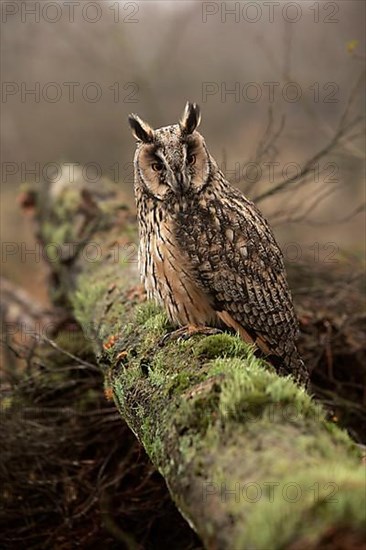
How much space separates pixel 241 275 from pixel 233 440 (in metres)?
1.65

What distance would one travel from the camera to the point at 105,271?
4.91 metres

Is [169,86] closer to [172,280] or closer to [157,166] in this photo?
[157,166]

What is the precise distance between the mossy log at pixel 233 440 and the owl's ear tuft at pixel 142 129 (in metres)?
0.89

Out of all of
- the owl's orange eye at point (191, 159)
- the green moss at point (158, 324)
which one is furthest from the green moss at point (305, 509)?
the owl's orange eye at point (191, 159)

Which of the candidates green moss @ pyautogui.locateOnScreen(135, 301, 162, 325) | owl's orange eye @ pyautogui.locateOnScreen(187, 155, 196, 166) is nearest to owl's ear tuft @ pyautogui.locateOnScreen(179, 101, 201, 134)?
owl's orange eye @ pyautogui.locateOnScreen(187, 155, 196, 166)

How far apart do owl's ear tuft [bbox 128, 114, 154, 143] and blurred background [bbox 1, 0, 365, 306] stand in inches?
243

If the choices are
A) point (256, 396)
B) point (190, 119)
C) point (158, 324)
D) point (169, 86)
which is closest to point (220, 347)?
point (158, 324)

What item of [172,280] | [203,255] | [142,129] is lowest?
[172,280]

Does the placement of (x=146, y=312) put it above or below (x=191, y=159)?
below

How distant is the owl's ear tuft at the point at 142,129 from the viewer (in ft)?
11.7

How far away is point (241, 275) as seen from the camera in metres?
3.53

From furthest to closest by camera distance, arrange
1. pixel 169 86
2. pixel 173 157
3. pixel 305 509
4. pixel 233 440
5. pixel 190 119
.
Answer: pixel 169 86, pixel 190 119, pixel 173 157, pixel 233 440, pixel 305 509

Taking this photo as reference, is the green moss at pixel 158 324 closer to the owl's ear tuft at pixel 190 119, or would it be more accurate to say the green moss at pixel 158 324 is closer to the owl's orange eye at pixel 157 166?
the owl's orange eye at pixel 157 166

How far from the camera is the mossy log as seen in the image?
1.55 m
